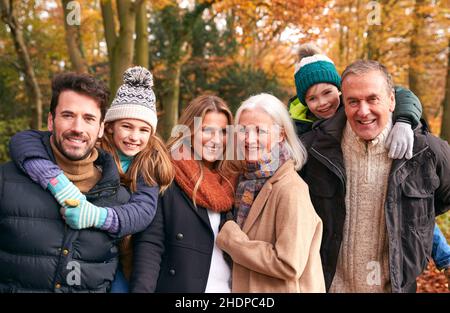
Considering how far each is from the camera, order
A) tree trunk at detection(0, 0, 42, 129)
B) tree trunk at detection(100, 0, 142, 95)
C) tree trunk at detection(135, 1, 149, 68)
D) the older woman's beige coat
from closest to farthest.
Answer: the older woman's beige coat, tree trunk at detection(100, 0, 142, 95), tree trunk at detection(0, 0, 42, 129), tree trunk at detection(135, 1, 149, 68)

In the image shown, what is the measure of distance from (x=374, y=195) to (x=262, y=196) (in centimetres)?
74

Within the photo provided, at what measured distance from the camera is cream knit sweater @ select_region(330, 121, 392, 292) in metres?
2.89

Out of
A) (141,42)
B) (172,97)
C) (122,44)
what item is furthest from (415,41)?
(122,44)

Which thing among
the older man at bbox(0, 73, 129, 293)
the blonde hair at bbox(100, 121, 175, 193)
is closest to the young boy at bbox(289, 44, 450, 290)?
the blonde hair at bbox(100, 121, 175, 193)

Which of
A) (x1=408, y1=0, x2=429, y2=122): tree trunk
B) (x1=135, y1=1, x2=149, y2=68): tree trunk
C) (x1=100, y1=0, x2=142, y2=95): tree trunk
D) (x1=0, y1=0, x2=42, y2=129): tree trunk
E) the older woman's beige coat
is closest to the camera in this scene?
the older woman's beige coat

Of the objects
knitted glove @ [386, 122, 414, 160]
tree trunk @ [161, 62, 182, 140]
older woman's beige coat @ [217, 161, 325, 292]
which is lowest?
older woman's beige coat @ [217, 161, 325, 292]

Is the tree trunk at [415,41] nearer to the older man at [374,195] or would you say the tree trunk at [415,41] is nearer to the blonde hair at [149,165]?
the older man at [374,195]

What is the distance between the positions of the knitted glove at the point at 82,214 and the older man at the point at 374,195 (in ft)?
4.51

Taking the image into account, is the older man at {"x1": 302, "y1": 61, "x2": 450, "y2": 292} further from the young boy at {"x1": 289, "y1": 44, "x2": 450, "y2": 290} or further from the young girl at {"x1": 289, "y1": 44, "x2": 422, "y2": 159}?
the young girl at {"x1": 289, "y1": 44, "x2": 422, "y2": 159}

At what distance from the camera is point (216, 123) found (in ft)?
10.1

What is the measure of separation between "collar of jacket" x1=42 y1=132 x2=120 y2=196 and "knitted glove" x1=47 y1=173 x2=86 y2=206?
143mm

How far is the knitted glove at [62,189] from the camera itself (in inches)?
95.9

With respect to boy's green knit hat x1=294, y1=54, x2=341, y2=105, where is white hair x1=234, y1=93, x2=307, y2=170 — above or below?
below

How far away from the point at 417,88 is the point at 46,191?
41.9 ft
